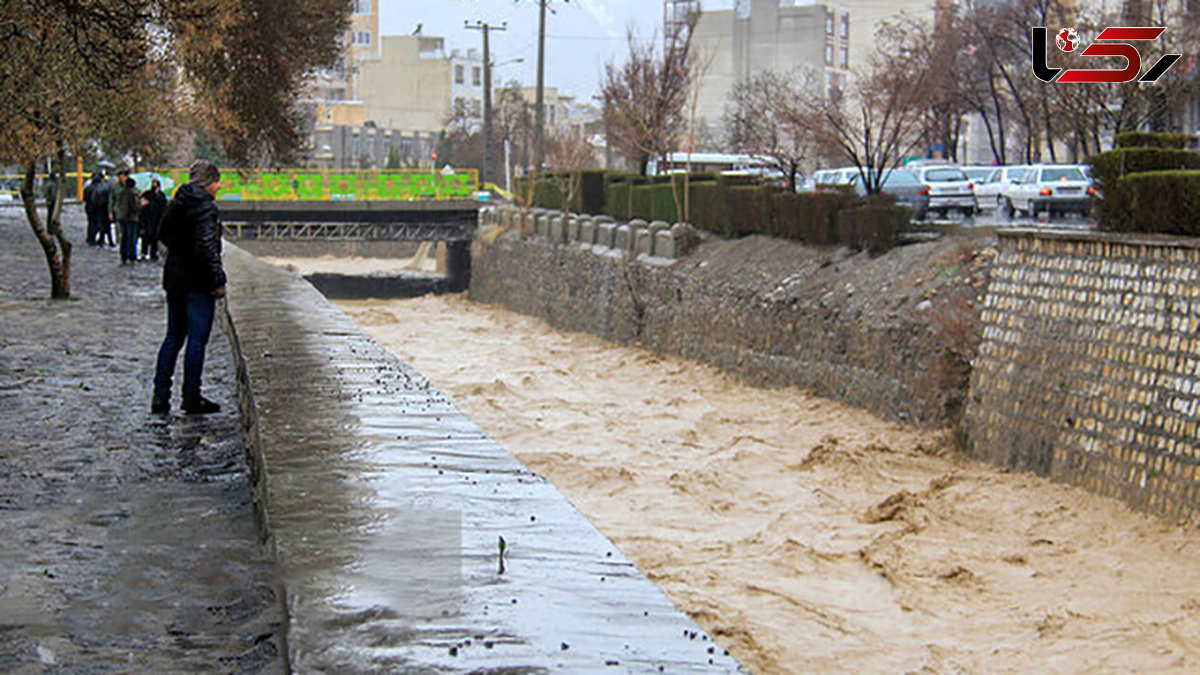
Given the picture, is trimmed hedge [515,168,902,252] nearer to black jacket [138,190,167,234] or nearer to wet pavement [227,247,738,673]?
black jacket [138,190,167,234]

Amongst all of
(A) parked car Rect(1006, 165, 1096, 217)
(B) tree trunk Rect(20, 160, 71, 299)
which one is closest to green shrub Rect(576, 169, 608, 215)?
(A) parked car Rect(1006, 165, 1096, 217)

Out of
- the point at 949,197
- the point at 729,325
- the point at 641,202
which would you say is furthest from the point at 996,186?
the point at 729,325

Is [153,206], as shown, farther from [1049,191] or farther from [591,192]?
[1049,191]

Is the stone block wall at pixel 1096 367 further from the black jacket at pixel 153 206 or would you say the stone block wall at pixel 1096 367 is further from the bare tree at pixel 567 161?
the bare tree at pixel 567 161

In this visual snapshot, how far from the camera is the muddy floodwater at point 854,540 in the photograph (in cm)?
1062

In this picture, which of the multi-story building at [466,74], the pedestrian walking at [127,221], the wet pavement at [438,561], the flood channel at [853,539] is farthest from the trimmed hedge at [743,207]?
the multi-story building at [466,74]

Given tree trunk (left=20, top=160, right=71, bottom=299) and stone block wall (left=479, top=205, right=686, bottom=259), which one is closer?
tree trunk (left=20, top=160, right=71, bottom=299)

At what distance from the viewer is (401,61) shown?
110938 mm

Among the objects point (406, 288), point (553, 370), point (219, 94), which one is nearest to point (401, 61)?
point (406, 288)

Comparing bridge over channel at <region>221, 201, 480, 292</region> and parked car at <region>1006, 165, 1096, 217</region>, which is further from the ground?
parked car at <region>1006, 165, 1096, 217</region>

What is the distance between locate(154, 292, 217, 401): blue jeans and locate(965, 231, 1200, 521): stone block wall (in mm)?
8049

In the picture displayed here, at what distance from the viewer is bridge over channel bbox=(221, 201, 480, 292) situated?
165ft

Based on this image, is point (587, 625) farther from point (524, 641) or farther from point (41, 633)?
point (41, 633)

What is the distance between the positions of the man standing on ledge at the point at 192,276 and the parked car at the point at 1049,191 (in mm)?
22880
